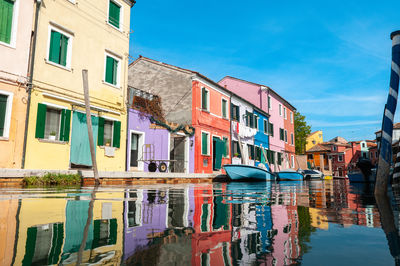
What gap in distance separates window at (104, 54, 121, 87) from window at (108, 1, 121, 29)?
69.3 inches

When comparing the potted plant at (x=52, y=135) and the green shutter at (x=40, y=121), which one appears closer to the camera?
the green shutter at (x=40, y=121)

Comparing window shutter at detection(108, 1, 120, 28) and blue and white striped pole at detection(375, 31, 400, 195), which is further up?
window shutter at detection(108, 1, 120, 28)

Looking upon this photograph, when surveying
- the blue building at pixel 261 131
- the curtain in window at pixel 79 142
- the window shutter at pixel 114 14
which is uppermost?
the window shutter at pixel 114 14

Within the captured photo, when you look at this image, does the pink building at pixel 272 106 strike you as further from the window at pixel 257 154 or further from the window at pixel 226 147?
the window at pixel 226 147

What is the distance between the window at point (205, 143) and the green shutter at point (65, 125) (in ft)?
30.4

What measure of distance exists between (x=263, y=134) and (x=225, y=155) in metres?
7.70

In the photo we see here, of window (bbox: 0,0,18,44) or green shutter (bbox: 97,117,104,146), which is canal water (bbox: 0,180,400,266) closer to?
window (bbox: 0,0,18,44)

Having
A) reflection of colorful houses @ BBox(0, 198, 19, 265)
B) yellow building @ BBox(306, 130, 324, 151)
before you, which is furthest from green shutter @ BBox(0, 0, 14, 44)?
yellow building @ BBox(306, 130, 324, 151)

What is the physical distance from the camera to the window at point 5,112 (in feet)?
30.7

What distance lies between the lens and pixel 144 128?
1521cm

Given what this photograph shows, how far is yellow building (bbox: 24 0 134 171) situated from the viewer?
10.5 meters

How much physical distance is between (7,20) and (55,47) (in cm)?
180

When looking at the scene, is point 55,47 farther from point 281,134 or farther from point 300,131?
point 300,131

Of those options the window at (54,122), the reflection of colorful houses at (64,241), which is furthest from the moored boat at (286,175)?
the reflection of colorful houses at (64,241)
